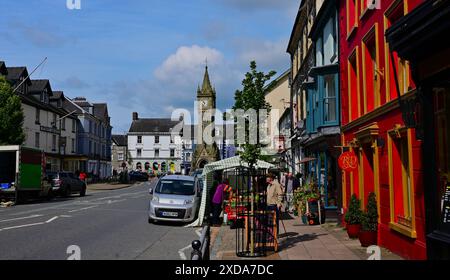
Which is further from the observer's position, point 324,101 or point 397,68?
point 324,101

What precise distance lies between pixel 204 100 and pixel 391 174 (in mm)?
106923

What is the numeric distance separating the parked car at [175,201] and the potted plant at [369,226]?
765 cm

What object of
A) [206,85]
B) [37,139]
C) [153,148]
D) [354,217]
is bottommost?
[354,217]

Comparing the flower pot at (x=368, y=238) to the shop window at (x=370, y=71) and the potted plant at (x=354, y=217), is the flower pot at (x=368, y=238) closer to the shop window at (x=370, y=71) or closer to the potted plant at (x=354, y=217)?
the potted plant at (x=354, y=217)

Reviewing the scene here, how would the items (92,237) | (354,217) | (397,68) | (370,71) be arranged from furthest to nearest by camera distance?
(370,71)
(92,237)
(354,217)
(397,68)

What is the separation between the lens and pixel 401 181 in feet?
34.7

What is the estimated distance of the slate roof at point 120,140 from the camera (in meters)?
115

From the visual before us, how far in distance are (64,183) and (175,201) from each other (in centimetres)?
1775

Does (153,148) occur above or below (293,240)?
above

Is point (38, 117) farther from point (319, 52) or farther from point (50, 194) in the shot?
point (319, 52)

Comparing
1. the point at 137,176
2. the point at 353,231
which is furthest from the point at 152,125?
the point at 353,231

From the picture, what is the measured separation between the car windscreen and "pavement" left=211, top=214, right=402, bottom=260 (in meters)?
2.66

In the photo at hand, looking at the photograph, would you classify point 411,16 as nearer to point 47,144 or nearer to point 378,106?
point 378,106

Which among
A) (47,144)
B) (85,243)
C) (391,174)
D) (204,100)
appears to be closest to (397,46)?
(391,174)
